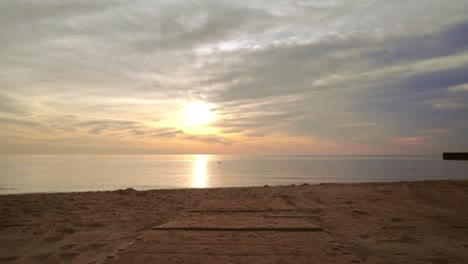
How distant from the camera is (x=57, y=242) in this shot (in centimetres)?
576

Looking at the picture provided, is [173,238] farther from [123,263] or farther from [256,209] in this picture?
[256,209]

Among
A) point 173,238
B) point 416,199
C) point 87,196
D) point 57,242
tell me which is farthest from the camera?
point 87,196

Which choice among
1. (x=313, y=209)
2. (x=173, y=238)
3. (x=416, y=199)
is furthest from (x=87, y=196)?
(x=416, y=199)

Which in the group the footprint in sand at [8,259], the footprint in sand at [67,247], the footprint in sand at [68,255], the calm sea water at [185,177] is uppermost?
the footprint in sand at [8,259]

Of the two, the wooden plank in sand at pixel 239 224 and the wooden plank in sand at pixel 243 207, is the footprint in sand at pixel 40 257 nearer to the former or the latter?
the wooden plank in sand at pixel 239 224

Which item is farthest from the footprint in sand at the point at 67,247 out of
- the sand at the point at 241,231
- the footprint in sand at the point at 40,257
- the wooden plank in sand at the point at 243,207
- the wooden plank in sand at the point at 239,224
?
the wooden plank in sand at the point at 243,207

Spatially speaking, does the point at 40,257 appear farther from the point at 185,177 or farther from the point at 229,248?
the point at 185,177

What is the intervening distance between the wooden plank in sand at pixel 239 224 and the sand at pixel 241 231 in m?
0.02

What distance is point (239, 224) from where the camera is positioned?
254 inches

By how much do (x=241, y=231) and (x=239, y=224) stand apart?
0.54 m

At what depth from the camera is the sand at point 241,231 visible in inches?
182

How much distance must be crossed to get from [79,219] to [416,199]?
11.0 meters

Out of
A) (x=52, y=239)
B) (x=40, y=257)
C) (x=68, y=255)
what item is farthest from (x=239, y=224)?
(x=52, y=239)

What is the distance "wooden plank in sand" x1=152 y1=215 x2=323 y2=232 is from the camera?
6.02 meters
